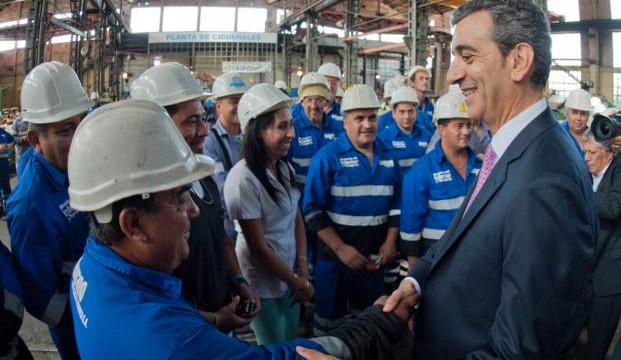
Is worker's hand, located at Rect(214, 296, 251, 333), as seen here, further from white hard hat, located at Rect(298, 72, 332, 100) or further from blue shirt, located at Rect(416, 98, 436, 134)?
blue shirt, located at Rect(416, 98, 436, 134)

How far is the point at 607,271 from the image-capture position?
287 centimetres

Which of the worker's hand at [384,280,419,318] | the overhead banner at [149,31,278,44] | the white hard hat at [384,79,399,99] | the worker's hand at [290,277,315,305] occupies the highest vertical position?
the overhead banner at [149,31,278,44]

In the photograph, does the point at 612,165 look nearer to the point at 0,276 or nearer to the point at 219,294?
the point at 219,294

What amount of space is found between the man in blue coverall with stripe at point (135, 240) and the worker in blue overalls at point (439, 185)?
201 cm

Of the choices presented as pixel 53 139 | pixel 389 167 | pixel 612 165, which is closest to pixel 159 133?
pixel 53 139

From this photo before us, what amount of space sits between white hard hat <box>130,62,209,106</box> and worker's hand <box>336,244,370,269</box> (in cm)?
157

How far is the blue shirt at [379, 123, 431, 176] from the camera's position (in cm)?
512

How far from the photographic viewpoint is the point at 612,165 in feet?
9.92

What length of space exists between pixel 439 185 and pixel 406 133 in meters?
2.24

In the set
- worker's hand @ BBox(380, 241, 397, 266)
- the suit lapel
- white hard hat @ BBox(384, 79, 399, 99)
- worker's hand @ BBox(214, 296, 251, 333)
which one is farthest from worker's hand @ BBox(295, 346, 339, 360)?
white hard hat @ BBox(384, 79, 399, 99)

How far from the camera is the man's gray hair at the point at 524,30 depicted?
1378 mm

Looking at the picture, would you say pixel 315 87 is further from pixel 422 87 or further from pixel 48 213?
pixel 48 213

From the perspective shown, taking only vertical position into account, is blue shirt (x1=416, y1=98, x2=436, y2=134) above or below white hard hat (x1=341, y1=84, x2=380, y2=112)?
above

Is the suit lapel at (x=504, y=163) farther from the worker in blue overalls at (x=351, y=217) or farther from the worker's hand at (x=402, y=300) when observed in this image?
the worker in blue overalls at (x=351, y=217)
